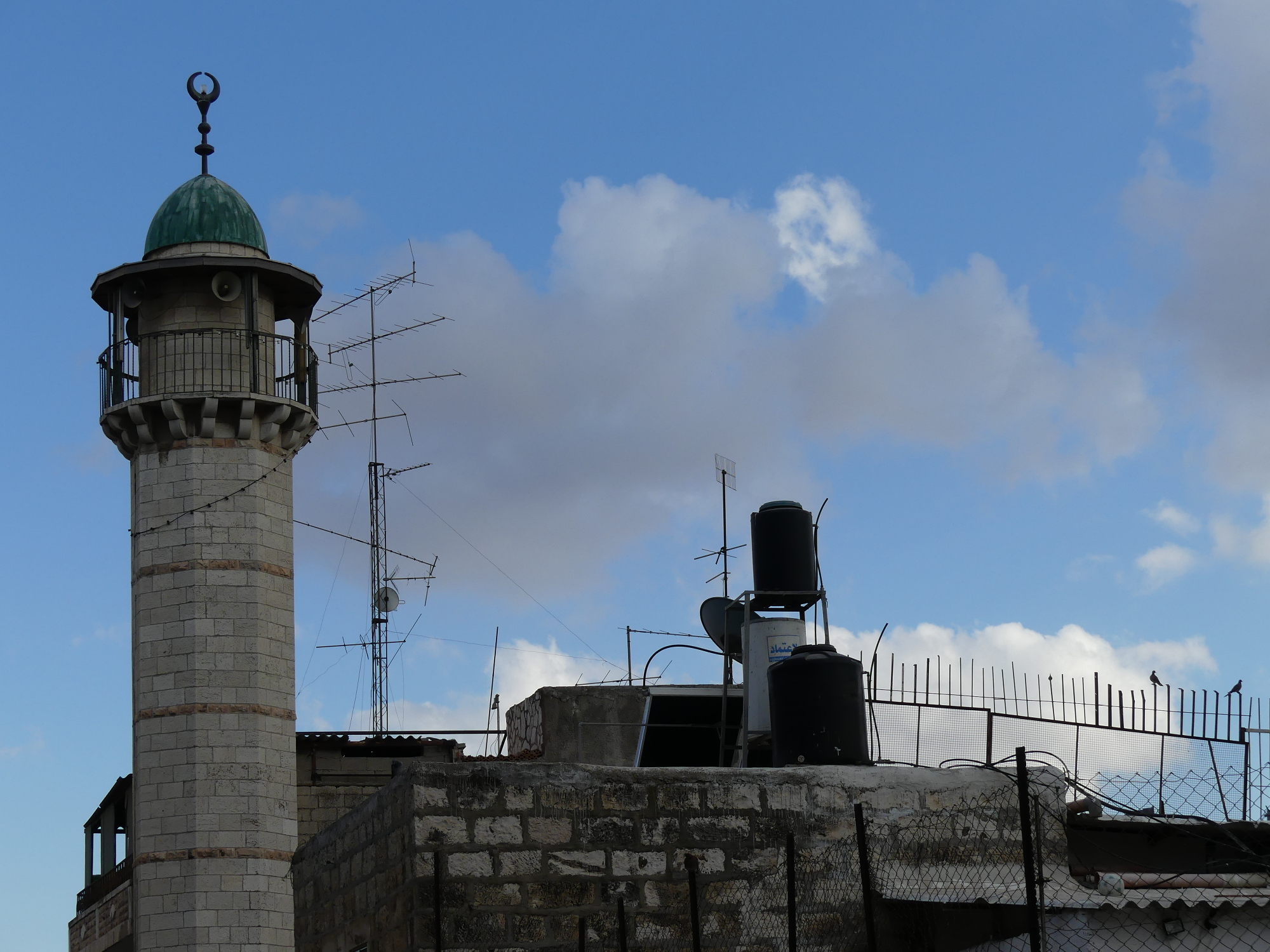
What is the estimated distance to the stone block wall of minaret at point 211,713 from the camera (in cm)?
2595

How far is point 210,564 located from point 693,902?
751 inches

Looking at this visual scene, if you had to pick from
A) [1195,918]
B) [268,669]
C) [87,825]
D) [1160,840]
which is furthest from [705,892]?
[87,825]

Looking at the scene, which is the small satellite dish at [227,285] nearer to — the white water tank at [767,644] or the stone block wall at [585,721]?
the stone block wall at [585,721]

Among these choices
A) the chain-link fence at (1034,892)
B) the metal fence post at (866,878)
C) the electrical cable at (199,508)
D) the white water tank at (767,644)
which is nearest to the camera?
the metal fence post at (866,878)

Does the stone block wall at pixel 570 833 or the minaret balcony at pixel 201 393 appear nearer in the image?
the stone block wall at pixel 570 833

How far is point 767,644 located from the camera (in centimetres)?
1520

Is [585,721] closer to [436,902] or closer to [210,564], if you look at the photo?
[210,564]

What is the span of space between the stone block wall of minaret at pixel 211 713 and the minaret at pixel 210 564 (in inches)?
0.9

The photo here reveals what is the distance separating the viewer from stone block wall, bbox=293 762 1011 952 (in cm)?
941

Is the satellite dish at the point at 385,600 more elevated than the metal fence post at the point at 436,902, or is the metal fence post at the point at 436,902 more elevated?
the satellite dish at the point at 385,600

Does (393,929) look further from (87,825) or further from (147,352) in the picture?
(87,825)

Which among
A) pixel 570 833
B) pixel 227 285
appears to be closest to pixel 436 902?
pixel 570 833

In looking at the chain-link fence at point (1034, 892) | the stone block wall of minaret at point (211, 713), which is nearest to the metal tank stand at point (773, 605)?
the chain-link fence at point (1034, 892)

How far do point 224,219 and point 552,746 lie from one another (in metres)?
9.92
